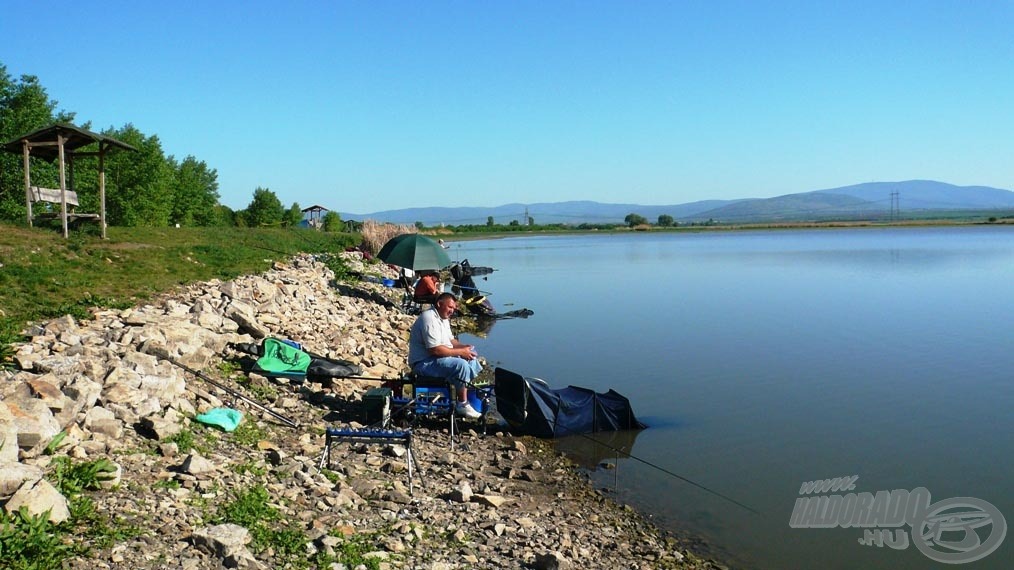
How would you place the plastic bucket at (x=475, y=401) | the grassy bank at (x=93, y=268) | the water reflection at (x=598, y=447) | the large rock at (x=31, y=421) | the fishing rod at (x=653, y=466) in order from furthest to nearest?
the grassy bank at (x=93, y=268)
the plastic bucket at (x=475, y=401)
the water reflection at (x=598, y=447)
the fishing rod at (x=653, y=466)
the large rock at (x=31, y=421)

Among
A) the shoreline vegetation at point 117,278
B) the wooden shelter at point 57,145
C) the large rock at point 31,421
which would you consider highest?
the wooden shelter at point 57,145

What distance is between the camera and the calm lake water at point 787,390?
811cm

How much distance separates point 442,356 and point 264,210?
70.2 m

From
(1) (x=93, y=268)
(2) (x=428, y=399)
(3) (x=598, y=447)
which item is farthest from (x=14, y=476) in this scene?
(1) (x=93, y=268)

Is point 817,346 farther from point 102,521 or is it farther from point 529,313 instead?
point 102,521

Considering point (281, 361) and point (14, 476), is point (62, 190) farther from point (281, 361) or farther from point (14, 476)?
point (14, 476)

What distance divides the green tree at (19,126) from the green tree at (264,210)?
37.2 m

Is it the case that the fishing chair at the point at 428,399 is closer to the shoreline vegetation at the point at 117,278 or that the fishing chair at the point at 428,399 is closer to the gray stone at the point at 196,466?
the shoreline vegetation at the point at 117,278

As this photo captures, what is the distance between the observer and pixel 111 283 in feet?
41.9

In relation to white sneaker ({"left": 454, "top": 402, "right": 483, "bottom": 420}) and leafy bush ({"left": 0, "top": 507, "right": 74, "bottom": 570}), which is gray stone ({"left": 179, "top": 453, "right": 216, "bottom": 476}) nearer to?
leafy bush ({"left": 0, "top": 507, "right": 74, "bottom": 570})

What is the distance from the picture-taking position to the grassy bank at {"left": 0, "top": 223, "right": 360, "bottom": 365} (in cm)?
1054

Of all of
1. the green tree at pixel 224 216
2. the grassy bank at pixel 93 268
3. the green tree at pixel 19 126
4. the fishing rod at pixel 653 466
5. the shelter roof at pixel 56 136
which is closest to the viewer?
the fishing rod at pixel 653 466

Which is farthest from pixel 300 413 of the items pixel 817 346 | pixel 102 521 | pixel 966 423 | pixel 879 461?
pixel 817 346

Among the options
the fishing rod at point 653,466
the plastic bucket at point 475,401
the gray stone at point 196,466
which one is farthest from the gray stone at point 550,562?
the plastic bucket at point 475,401
